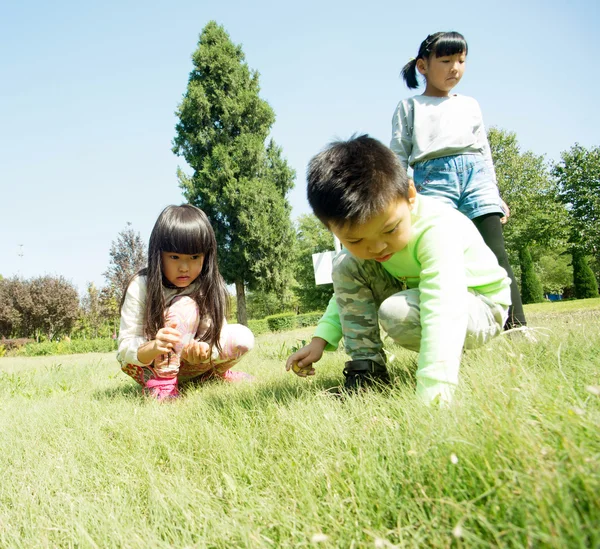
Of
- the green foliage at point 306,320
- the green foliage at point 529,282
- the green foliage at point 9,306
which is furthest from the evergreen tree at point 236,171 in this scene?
the green foliage at point 529,282

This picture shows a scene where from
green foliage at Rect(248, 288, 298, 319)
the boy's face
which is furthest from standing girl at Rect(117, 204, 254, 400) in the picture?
green foliage at Rect(248, 288, 298, 319)

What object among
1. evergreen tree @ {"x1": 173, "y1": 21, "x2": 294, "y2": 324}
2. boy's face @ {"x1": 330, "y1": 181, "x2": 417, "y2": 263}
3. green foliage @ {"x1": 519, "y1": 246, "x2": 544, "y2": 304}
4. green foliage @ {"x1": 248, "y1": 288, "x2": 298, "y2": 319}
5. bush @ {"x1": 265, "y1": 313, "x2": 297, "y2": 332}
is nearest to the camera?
boy's face @ {"x1": 330, "y1": 181, "x2": 417, "y2": 263}

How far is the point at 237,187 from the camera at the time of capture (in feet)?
60.6

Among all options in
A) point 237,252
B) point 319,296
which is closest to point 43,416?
point 237,252

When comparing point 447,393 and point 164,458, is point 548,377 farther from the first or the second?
point 164,458

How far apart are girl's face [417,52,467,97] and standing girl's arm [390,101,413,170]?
204 millimetres

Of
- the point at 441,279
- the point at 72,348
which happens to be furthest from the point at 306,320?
the point at 441,279

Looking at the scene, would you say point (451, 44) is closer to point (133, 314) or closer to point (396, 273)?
point (396, 273)

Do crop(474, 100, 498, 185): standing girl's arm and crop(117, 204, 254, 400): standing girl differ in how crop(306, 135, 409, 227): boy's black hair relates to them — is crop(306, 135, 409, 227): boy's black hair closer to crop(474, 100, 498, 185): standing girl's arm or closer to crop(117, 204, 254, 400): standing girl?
crop(117, 204, 254, 400): standing girl

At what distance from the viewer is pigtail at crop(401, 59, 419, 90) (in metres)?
3.20

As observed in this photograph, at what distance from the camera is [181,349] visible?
2768 mm

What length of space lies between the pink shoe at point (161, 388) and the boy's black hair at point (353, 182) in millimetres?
1607

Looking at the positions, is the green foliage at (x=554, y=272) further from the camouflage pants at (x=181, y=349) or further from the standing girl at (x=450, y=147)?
the camouflage pants at (x=181, y=349)

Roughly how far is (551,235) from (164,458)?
101 feet
